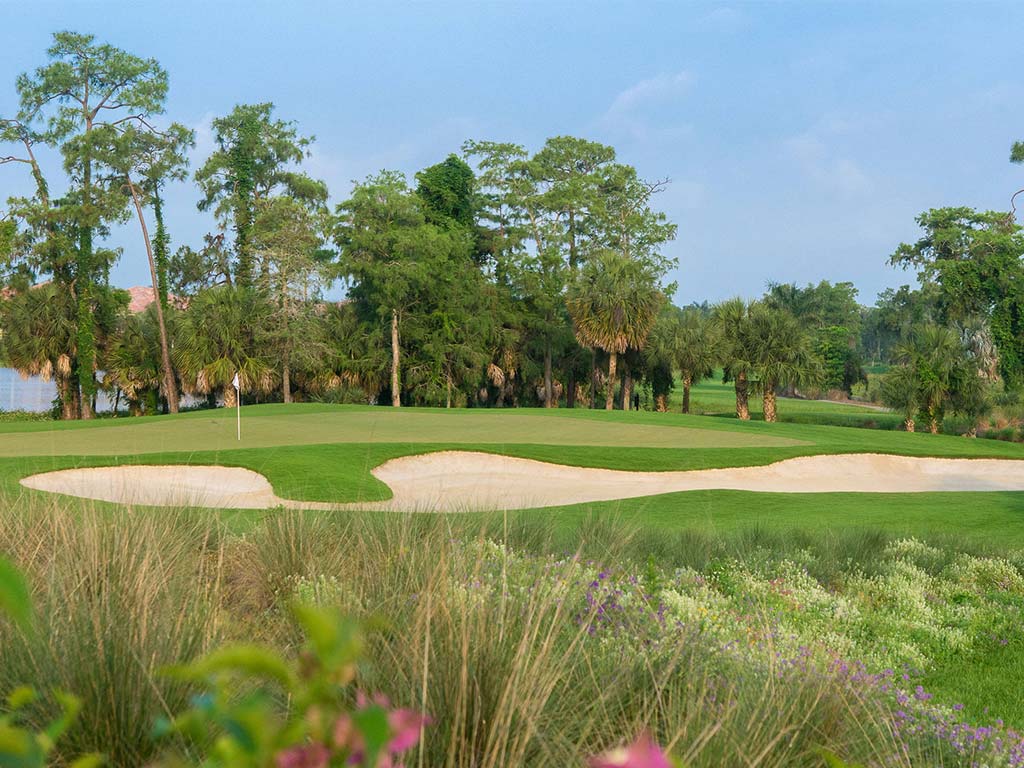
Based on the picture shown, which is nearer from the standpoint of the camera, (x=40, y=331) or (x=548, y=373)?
(x=40, y=331)

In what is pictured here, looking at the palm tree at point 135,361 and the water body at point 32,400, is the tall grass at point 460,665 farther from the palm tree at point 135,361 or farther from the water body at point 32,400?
the water body at point 32,400

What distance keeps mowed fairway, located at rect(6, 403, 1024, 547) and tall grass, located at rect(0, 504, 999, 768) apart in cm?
359

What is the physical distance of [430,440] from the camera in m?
22.7

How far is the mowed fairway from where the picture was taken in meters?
13.7

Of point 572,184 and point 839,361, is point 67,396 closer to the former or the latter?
point 572,184

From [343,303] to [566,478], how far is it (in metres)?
31.9

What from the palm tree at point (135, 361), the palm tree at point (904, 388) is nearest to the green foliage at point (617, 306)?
the palm tree at point (904, 388)

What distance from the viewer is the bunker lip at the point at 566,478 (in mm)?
15531

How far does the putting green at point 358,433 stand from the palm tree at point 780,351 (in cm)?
1037

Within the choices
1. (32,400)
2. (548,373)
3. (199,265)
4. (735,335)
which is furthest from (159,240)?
(32,400)

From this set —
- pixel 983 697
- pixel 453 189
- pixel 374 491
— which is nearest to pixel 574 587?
pixel 983 697

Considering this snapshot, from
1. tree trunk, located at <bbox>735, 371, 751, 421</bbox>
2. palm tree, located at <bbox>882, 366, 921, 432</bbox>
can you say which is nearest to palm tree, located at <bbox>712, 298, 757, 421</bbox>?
tree trunk, located at <bbox>735, 371, 751, 421</bbox>

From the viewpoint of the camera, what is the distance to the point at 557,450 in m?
21.1

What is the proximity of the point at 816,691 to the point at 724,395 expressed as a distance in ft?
258
